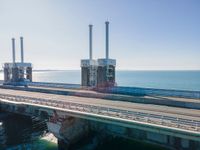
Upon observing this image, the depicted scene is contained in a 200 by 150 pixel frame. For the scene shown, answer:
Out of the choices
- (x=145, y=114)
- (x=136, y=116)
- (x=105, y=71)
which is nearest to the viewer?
(x=145, y=114)

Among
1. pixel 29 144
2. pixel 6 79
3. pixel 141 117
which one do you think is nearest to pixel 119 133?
pixel 141 117

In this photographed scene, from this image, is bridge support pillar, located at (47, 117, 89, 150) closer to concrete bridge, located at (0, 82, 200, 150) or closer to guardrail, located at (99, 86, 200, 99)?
concrete bridge, located at (0, 82, 200, 150)

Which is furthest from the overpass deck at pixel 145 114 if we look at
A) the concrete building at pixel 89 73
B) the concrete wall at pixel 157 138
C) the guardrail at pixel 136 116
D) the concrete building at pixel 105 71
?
the concrete building at pixel 105 71

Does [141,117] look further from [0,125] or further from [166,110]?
[0,125]

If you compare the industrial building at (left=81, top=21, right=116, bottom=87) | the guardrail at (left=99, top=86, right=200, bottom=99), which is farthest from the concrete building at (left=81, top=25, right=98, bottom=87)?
the guardrail at (left=99, top=86, right=200, bottom=99)

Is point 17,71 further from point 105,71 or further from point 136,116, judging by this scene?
point 136,116

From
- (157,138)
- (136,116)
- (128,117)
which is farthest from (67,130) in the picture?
(157,138)
